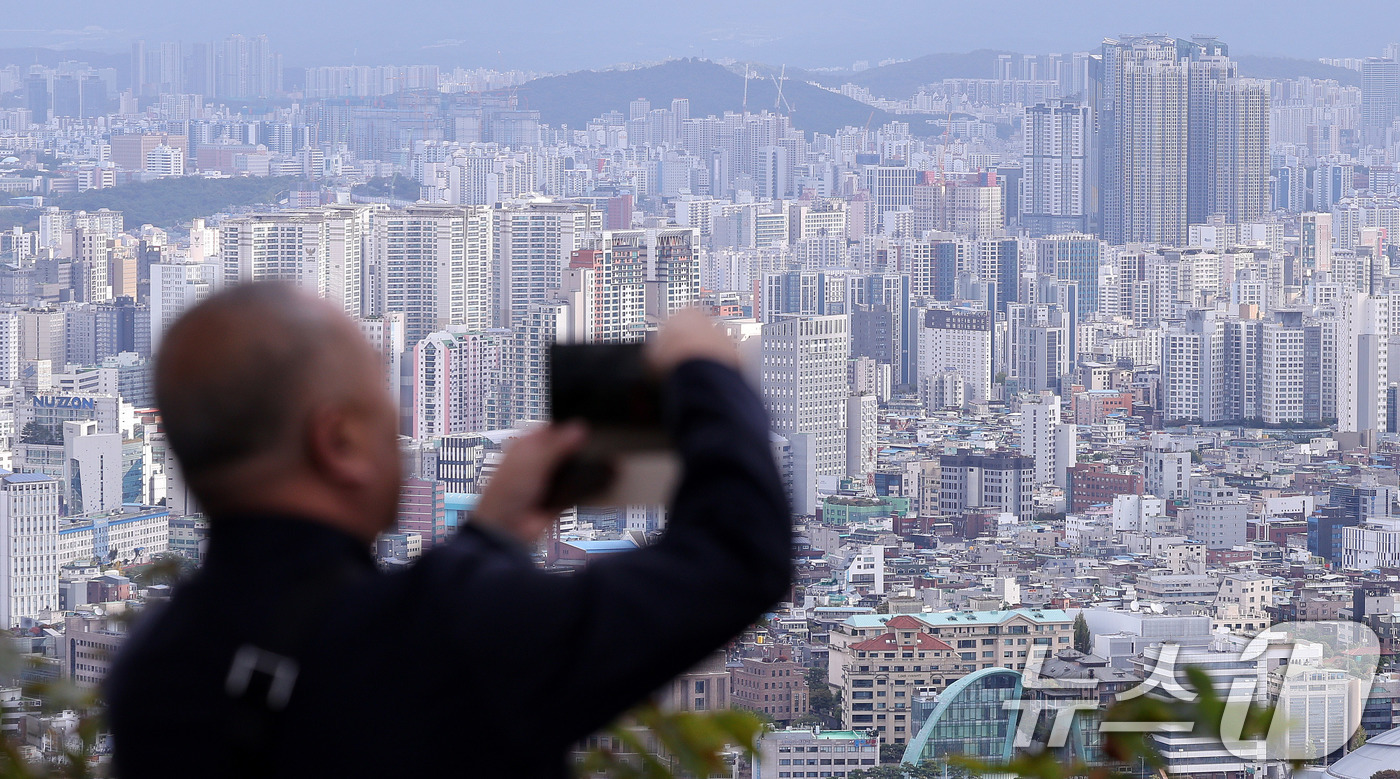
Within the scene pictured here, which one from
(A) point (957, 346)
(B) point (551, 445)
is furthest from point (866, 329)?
(B) point (551, 445)

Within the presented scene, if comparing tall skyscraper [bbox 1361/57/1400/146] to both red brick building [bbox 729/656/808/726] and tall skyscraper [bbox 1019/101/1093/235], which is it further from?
red brick building [bbox 729/656/808/726]

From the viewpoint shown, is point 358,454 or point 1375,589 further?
point 1375,589

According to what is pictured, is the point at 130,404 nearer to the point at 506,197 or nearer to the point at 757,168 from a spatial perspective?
the point at 506,197

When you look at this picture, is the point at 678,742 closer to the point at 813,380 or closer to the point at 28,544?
the point at 28,544

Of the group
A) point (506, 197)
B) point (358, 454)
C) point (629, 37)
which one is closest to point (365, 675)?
point (358, 454)

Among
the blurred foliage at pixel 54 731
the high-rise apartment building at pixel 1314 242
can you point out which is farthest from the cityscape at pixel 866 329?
the high-rise apartment building at pixel 1314 242

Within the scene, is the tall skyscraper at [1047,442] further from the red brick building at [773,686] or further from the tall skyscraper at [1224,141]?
the tall skyscraper at [1224,141]
